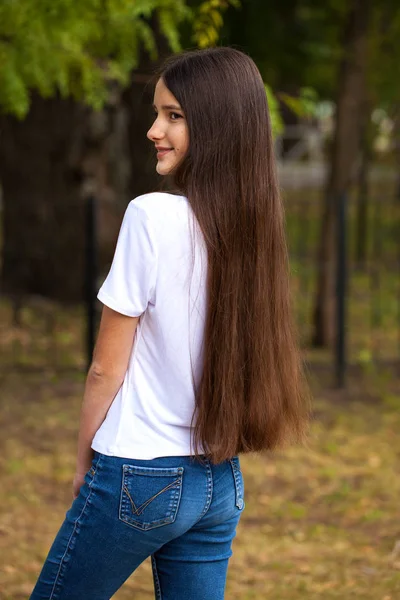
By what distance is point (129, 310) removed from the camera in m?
1.96

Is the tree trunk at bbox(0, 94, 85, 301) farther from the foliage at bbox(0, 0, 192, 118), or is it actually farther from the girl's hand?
the girl's hand

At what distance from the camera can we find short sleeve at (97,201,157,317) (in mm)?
1944

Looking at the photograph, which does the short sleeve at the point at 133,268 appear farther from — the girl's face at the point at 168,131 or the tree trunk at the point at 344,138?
the tree trunk at the point at 344,138

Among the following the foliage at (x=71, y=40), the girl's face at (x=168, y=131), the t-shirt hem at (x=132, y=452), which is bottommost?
the t-shirt hem at (x=132, y=452)

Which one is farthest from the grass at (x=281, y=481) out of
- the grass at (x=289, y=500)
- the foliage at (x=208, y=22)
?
the foliage at (x=208, y=22)

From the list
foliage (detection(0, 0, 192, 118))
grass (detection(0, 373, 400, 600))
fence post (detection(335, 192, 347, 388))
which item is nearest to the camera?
grass (detection(0, 373, 400, 600))

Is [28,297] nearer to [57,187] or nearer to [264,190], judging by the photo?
[57,187]

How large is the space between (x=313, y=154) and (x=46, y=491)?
2648 cm

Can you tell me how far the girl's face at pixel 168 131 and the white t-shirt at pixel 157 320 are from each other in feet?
0.40

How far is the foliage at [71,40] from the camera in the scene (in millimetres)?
4594

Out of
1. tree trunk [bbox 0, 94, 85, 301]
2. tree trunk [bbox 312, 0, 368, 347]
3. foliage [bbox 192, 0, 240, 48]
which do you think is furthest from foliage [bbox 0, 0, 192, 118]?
tree trunk [bbox 0, 94, 85, 301]

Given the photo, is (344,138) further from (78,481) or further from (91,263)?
(78,481)

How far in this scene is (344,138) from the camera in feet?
30.2

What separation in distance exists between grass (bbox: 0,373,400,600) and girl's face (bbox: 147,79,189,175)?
239cm
